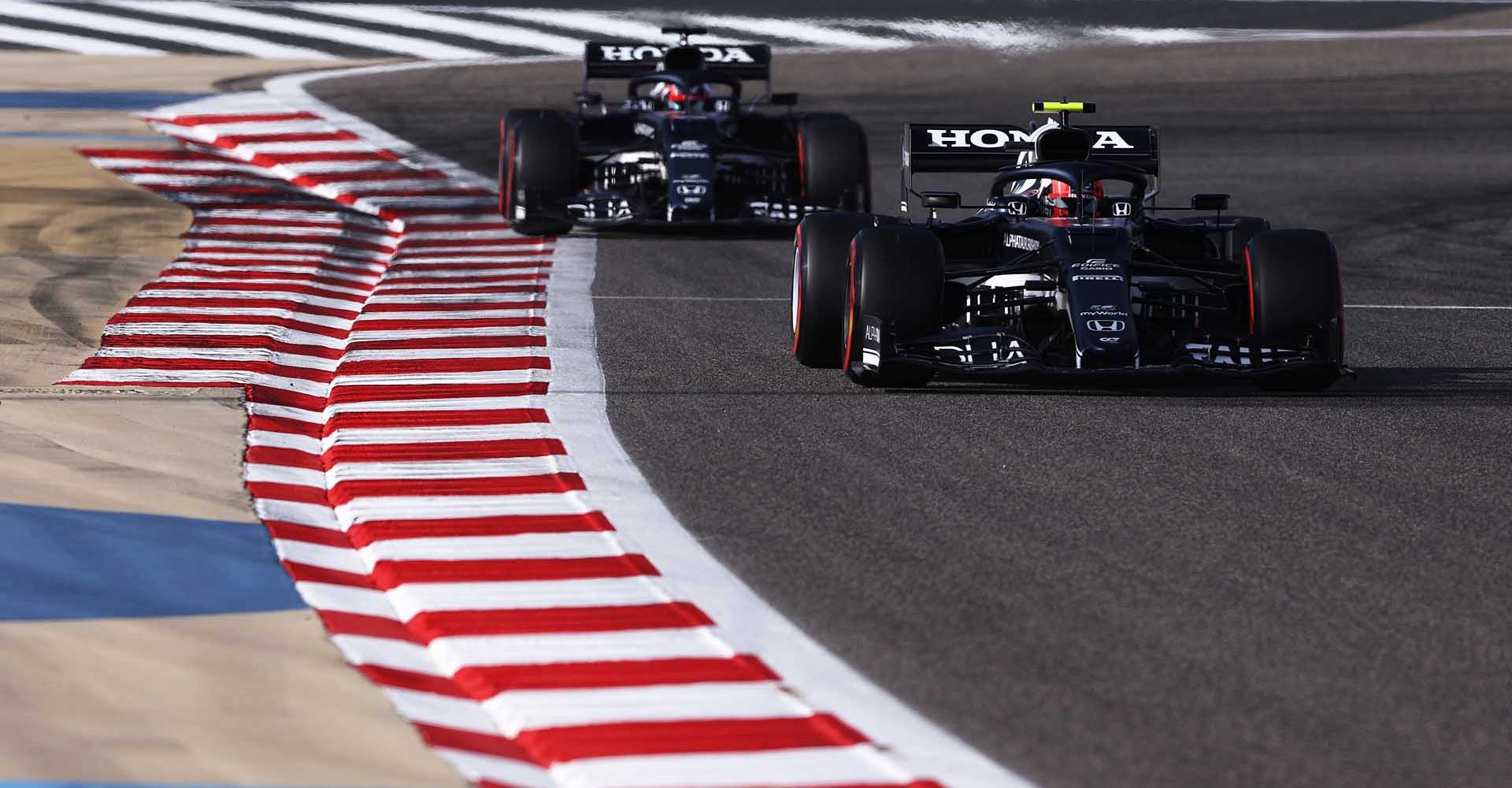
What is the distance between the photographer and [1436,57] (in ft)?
92.6

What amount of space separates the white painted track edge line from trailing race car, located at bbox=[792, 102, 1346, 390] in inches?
47.6

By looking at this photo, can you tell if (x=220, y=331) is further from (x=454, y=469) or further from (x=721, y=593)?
(x=721, y=593)

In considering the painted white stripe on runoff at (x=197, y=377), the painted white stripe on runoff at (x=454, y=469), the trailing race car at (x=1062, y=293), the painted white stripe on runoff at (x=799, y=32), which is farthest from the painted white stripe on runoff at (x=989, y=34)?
the painted white stripe on runoff at (x=454, y=469)

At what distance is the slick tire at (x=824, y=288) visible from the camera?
10.1 m

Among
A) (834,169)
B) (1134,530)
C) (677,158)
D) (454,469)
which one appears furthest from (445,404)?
(834,169)

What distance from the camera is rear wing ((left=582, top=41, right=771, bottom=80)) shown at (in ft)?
55.7

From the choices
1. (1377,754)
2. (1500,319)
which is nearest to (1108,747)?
(1377,754)

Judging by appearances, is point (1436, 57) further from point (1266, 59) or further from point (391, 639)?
point (391, 639)

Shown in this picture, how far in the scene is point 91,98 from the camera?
75.8ft

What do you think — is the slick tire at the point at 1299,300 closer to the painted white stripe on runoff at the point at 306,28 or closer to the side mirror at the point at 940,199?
the side mirror at the point at 940,199

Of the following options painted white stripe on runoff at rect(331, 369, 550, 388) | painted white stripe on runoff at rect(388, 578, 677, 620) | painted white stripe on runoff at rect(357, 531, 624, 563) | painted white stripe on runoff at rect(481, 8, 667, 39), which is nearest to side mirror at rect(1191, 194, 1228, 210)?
painted white stripe on runoff at rect(331, 369, 550, 388)

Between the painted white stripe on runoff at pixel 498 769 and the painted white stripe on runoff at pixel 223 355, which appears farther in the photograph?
the painted white stripe on runoff at pixel 223 355

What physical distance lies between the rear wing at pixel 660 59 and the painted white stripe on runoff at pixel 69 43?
41.2 feet

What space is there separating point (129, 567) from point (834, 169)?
31.8ft
